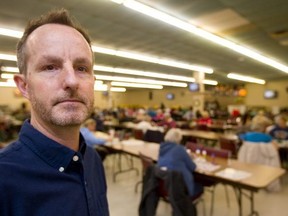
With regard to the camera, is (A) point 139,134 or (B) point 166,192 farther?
(A) point 139,134

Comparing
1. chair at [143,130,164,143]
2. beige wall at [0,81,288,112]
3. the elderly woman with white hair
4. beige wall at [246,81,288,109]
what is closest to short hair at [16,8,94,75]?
the elderly woman with white hair

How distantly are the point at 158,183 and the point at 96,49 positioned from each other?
5.18 metres

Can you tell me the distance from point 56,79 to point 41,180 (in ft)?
1.09

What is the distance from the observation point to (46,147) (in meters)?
0.75

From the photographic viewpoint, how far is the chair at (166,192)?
268 centimetres

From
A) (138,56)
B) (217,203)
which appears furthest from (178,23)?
(217,203)

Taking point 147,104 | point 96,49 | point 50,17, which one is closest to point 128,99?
point 147,104

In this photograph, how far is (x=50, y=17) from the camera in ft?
2.78

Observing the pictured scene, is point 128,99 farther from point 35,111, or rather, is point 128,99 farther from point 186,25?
point 35,111

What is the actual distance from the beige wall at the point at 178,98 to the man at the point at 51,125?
11.1 metres

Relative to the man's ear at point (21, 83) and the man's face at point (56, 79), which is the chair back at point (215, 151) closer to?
the man's face at point (56, 79)

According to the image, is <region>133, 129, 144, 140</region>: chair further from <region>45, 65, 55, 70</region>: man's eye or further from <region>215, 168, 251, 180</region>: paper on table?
<region>45, 65, 55, 70</region>: man's eye

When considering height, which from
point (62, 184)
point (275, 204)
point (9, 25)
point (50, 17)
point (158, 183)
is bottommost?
point (275, 204)

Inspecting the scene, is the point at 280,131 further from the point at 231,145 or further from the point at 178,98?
the point at 178,98
